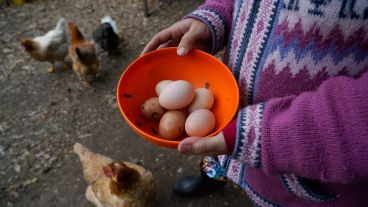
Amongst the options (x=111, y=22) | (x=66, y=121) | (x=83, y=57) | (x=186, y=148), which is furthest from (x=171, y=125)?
(x=111, y=22)

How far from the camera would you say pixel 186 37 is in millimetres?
952

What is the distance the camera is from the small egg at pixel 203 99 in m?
0.98

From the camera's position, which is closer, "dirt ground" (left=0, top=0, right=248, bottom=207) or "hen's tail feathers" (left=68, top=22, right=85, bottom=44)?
"dirt ground" (left=0, top=0, right=248, bottom=207)

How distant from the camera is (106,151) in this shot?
80.4 inches

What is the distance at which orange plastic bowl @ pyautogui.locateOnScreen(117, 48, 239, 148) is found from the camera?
3.02 ft

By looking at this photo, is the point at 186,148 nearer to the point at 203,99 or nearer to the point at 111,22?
the point at 203,99

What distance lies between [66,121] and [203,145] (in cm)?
168

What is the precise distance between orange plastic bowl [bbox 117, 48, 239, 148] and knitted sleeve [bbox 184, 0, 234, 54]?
3.4 inches

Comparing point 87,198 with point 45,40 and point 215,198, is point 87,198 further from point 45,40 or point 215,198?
point 45,40

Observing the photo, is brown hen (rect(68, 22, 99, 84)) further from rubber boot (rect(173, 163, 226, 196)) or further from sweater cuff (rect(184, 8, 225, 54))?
sweater cuff (rect(184, 8, 225, 54))

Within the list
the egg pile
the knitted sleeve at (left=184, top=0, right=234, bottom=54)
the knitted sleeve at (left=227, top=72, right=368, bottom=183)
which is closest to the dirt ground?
the egg pile

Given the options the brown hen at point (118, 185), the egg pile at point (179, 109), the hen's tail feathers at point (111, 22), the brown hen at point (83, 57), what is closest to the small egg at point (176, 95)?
the egg pile at point (179, 109)

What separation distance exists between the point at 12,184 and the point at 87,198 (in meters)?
0.46

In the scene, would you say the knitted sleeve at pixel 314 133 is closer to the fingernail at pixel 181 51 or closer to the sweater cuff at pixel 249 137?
the sweater cuff at pixel 249 137
